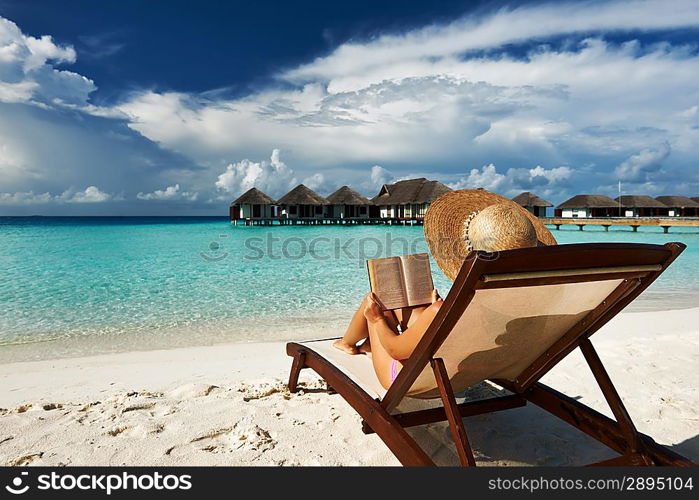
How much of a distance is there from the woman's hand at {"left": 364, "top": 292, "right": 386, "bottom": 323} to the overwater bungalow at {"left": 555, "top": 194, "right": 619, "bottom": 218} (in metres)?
40.3

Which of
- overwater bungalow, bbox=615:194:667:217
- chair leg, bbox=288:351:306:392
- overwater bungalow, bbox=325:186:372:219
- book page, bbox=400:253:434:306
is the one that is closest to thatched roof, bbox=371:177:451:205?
overwater bungalow, bbox=325:186:372:219

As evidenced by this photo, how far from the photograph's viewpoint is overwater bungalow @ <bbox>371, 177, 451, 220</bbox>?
33062 mm

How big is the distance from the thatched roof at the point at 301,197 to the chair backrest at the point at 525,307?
33877 mm

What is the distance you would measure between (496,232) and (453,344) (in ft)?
1.58

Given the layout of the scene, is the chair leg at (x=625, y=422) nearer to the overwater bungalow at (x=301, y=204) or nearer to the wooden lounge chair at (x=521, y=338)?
the wooden lounge chair at (x=521, y=338)

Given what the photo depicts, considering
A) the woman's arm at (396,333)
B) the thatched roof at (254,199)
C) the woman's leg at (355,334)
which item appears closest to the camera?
→ the woman's arm at (396,333)

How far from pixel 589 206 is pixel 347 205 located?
19.9 meters

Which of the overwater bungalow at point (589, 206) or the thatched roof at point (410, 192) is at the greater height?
the thatched roof at point (410, 192)

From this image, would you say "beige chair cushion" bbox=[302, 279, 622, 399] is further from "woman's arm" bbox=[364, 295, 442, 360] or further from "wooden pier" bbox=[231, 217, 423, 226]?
"wooden pier" bbox=[231, 217, 423, 226]

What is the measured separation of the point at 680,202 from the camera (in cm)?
3647

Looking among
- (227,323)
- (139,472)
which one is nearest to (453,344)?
(139,472)

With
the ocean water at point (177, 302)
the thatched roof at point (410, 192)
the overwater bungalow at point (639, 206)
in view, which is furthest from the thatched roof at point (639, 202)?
the ocean water at point (177, 302)

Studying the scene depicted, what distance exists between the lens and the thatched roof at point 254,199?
34562 millimetres

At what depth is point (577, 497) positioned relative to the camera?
4.83 feet
